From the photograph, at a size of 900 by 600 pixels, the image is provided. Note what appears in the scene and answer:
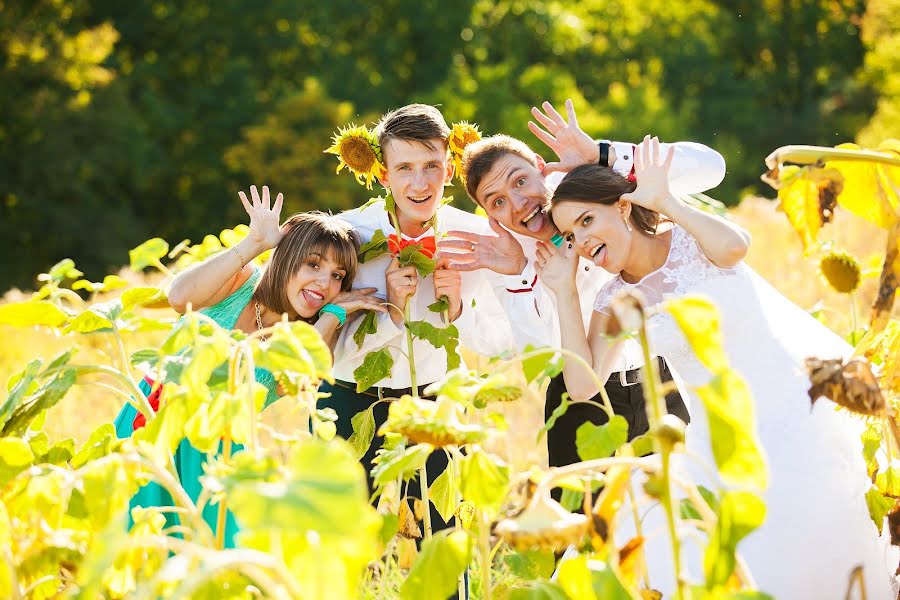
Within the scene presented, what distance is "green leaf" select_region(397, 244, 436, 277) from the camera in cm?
229

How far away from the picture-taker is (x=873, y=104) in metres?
26.5

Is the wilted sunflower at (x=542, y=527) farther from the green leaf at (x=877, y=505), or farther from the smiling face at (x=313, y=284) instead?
the smiling face at (x=313, y=284)

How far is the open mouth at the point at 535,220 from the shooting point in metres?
2.38

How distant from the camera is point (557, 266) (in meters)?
2.23

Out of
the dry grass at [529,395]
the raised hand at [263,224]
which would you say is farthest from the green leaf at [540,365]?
the dry grass at [529,395]

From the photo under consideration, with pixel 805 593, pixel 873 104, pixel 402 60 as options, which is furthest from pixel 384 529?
pixel 873 104

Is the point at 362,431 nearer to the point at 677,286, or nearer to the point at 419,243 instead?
the point at 419,243

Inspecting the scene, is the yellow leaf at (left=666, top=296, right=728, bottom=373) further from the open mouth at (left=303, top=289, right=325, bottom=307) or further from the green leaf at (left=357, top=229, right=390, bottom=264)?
the open mouth at (left=303, top=289, right=325, bottom=307)

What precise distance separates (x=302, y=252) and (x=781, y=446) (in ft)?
3.76

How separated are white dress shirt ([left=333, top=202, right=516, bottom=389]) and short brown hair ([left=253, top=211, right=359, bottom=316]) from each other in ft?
0.28

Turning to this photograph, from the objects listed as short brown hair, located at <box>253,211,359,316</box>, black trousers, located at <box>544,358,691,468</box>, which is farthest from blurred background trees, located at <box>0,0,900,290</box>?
short brown hair, located at <box>253,211,359,316</box>

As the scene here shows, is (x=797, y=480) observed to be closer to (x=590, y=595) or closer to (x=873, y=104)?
(x=590, y=595)

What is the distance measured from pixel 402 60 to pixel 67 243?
32.0 ft

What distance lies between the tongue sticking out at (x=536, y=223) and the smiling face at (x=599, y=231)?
0.20 meters
